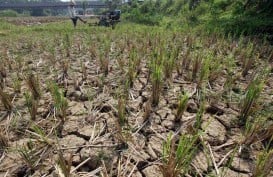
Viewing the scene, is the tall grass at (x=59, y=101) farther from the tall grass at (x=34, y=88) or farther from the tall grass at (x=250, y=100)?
the tall grass at (x=250, y=100)

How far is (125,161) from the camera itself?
6.21ft

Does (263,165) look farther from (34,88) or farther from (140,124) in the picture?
(34,88)

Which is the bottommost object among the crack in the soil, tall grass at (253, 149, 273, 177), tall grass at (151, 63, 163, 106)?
the crack in the soil

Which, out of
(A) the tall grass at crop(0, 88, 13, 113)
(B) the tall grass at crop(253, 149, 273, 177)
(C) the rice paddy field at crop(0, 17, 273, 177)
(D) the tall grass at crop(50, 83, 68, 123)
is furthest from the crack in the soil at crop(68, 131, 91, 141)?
(B) the tall grass at crop(253, 149, 273, 177)

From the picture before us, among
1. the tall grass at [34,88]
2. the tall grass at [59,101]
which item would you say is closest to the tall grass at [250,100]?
the tall grass at [59,101]

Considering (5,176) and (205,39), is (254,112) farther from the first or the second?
(205,39)

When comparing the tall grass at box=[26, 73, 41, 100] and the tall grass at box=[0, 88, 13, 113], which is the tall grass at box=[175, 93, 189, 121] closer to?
the tall grass at box=[26, 73, 41, 100]

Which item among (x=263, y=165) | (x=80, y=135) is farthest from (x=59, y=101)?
(x=263, y=165)

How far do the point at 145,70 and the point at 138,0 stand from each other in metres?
19.2

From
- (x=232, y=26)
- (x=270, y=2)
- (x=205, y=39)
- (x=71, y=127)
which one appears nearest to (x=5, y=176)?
(x=71, y=127)

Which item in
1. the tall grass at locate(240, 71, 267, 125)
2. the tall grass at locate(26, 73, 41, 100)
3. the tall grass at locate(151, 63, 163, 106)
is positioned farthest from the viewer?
the tall grass at locate(26, 73, 41, 100)

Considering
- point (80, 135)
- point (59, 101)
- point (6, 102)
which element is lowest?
point (80, 135)

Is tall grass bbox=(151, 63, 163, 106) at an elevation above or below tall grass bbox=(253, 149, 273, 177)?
above

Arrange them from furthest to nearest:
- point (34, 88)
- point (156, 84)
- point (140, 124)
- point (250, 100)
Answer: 1. point (34, 88)
2. point (156, 84)
3. point (140, 124)
4. point (250, 100)
